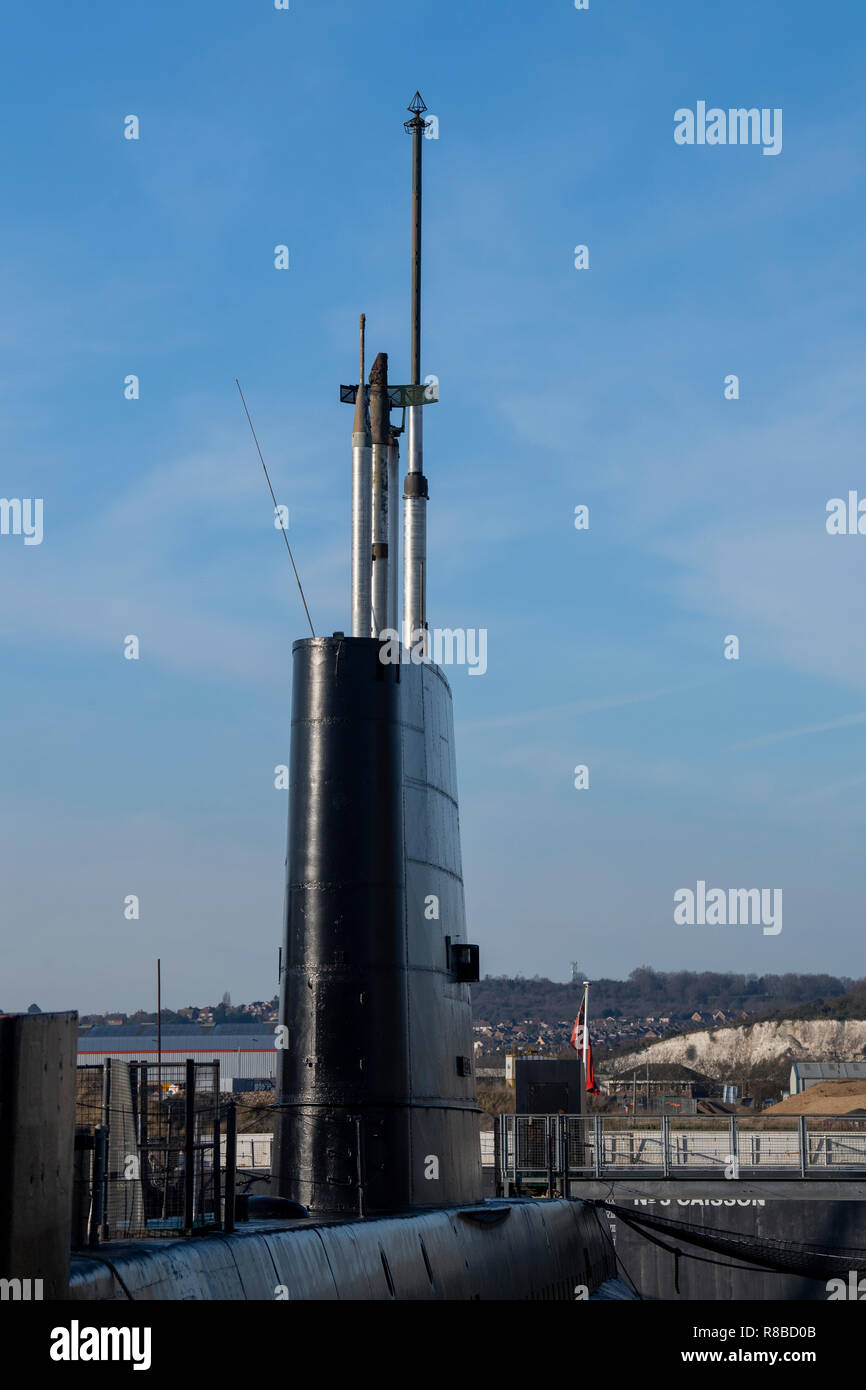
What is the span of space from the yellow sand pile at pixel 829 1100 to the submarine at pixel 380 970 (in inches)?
1922

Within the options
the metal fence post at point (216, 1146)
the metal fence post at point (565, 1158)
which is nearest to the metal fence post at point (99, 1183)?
the metal fence post at point (216, 1146)

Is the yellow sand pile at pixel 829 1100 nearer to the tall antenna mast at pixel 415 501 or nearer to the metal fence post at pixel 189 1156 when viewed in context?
the tall antenna mast at pixel 415 501

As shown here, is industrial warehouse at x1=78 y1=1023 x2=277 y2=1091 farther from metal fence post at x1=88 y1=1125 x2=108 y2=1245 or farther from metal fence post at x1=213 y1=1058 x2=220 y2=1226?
metal fence post at x1=88 y1=1125 x2=108 y2=1245

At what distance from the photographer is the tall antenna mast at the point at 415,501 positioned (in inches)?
704

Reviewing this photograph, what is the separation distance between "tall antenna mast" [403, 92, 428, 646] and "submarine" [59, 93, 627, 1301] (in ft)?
2.66

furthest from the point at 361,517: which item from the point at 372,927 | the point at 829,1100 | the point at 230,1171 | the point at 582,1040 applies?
the point at 829,1100

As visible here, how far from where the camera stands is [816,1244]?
23922mm

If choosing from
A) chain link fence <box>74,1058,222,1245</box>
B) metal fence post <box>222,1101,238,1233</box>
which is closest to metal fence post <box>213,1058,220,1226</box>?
chain link fence <box>74,1058,222,1245</box>

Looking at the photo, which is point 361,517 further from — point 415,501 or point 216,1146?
point 216,1146

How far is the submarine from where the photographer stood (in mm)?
13984

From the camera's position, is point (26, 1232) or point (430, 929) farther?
point (430, 929)
